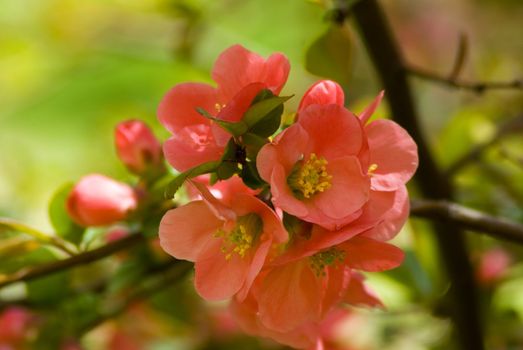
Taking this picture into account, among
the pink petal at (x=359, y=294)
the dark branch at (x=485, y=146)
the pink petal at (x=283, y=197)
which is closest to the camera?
the pink petal at (x=283, y=197)

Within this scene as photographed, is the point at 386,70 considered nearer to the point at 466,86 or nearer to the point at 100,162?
the point at 466,86

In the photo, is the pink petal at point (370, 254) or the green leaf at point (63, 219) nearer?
the pink petal at point (370, 254)

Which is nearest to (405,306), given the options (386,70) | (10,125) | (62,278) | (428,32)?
(386,70)

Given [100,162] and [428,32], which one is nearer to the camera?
[100,162]

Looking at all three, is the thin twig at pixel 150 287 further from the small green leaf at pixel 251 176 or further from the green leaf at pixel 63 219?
the small green leaf at pixel 251 176

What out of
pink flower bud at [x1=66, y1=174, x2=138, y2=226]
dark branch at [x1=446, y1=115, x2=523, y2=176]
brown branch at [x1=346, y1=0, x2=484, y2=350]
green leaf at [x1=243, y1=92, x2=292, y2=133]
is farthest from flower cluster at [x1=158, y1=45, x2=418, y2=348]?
dark branch at [x1=446, y1=115, x2=523, y2=176]

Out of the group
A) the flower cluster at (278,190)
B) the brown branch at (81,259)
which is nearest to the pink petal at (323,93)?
the flower cluster at (278,190)

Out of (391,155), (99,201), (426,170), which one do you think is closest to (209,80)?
(426,170)

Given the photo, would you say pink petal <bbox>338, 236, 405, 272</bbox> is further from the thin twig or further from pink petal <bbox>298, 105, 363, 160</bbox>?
the thin twig
